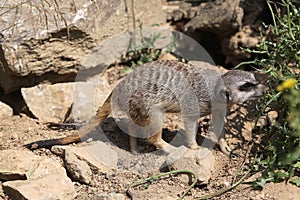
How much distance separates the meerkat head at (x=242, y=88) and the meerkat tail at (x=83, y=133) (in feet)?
2.60

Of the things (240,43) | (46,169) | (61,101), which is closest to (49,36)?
(61,101)

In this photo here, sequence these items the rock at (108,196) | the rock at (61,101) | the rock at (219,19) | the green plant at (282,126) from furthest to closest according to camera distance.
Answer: the rock at (219,19)
the rock at (61,101)
the green plant at (282,126)
the rock at (108,196)

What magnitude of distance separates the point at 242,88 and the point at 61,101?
52.8 inches

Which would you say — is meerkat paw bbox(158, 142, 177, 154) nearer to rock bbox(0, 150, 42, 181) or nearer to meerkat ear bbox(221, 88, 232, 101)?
meerkat ear bbox(221, 88, 232, 101)

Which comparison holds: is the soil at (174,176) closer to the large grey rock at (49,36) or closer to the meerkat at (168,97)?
the meerkat at (168,97)

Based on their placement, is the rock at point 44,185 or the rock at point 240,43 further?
the rock at point 240,43

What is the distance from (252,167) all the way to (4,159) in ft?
4.95

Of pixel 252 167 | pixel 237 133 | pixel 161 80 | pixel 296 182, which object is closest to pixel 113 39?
pixel 161 80

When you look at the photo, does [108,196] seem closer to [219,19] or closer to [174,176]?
[174,176]

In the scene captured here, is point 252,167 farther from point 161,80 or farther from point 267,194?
point 161,80

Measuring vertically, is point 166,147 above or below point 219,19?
below

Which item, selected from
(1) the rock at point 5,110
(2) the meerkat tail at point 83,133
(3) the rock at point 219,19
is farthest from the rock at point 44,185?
(3) the rock at point 219,19

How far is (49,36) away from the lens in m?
3.77

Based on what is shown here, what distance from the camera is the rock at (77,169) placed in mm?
3161
